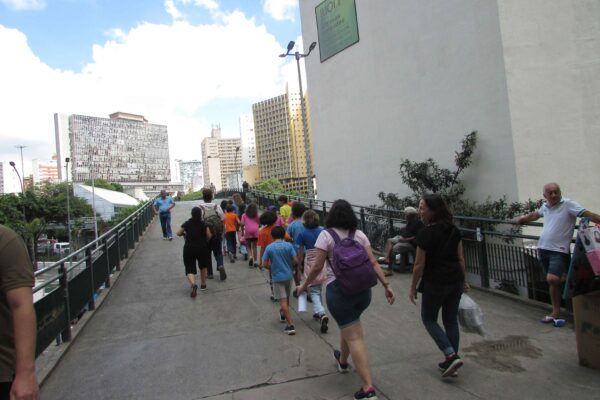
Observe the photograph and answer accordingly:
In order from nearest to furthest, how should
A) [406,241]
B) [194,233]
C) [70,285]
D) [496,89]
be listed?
1. [70,285]
2. [194,233]
3. [406,241]
4. [496,89]

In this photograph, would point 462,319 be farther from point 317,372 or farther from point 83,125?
point 83,125

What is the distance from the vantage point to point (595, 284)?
4.28 meters

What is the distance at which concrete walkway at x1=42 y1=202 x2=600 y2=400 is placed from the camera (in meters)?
4.27

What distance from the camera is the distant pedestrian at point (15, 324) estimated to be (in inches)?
83.0

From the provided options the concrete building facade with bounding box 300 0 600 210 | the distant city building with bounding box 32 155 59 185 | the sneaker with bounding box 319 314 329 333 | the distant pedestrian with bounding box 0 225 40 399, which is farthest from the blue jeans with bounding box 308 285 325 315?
the distant city building with bounding box 32 155 59 185

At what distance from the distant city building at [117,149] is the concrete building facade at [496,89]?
116 m

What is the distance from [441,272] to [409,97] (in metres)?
12.0

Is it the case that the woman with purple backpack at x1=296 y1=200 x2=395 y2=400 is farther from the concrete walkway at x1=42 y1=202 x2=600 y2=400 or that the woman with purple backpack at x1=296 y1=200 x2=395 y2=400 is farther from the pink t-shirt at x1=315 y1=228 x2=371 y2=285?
the concrete walkway at x1=42 y1=202 x2=600 y2=400

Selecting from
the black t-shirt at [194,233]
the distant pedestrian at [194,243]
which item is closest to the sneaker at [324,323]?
the distant pedestrian at [194,243]

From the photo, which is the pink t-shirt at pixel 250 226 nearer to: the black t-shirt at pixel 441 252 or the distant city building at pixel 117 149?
the black t-shirt at pixel 441 252

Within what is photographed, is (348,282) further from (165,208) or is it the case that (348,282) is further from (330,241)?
(165,208)

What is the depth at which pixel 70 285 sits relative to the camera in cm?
666

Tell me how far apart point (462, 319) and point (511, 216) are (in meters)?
7.38

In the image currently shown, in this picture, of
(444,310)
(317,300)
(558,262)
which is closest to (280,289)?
(317,300)
